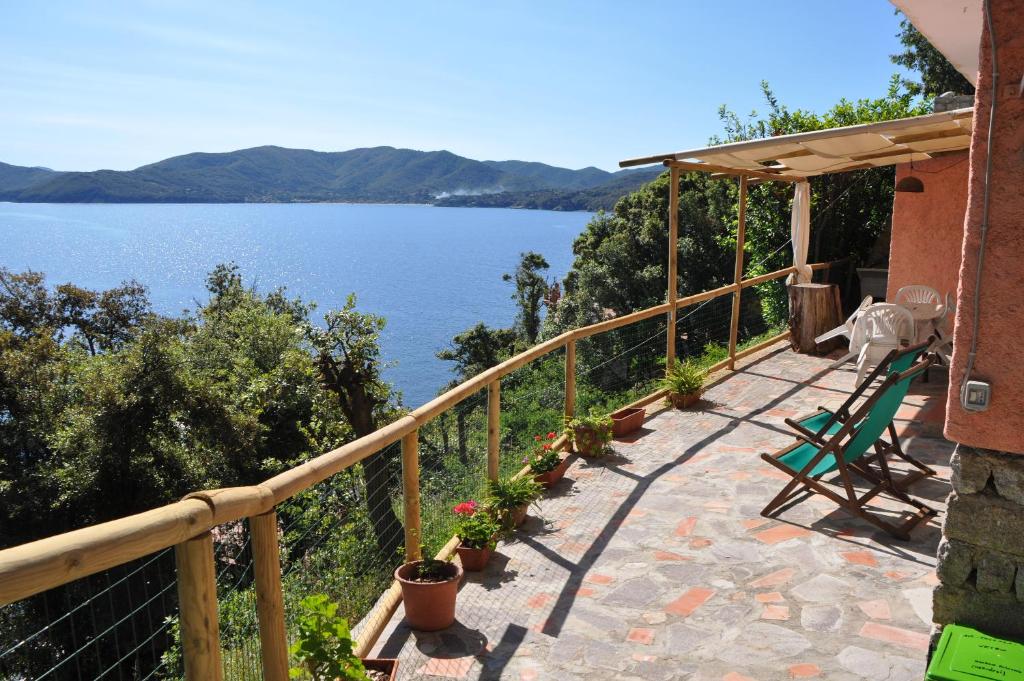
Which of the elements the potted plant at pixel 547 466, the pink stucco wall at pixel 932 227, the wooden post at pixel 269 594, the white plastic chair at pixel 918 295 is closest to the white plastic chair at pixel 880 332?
the white plastic chair at pixel 918 295

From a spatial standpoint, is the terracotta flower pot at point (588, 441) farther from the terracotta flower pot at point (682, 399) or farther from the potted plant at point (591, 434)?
the terracotta flower pot at point (682, 399)

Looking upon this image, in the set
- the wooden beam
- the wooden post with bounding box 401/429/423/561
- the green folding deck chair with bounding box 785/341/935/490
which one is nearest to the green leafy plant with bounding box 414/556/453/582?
the wooden post with bounding box 401/429/423/561

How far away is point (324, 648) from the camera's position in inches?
93.4

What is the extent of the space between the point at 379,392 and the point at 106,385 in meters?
6.72

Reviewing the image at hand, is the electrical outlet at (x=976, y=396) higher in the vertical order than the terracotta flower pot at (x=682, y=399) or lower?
higher

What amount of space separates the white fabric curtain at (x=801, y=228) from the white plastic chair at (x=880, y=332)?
2612mm

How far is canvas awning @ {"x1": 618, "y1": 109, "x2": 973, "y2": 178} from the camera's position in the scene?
17.5ft

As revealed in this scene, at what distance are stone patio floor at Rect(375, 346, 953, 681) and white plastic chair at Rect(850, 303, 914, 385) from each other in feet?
4.53

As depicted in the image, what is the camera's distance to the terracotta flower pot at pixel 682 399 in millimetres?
7047

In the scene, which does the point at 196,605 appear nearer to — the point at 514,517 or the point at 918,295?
the point at 514,517

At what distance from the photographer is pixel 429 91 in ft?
264

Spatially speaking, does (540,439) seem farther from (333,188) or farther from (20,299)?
→ (333,188)

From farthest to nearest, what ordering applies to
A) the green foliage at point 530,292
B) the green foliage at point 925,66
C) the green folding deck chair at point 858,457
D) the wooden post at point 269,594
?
the green foliage at point 530,292
the green foliage at point 925,66
the green folding deck chair at point 858,457
the wooden post at point 269,594

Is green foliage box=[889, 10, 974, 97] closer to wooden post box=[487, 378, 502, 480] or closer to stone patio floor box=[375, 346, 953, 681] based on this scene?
stone patio floor box=[375, 346, 953, 681]
